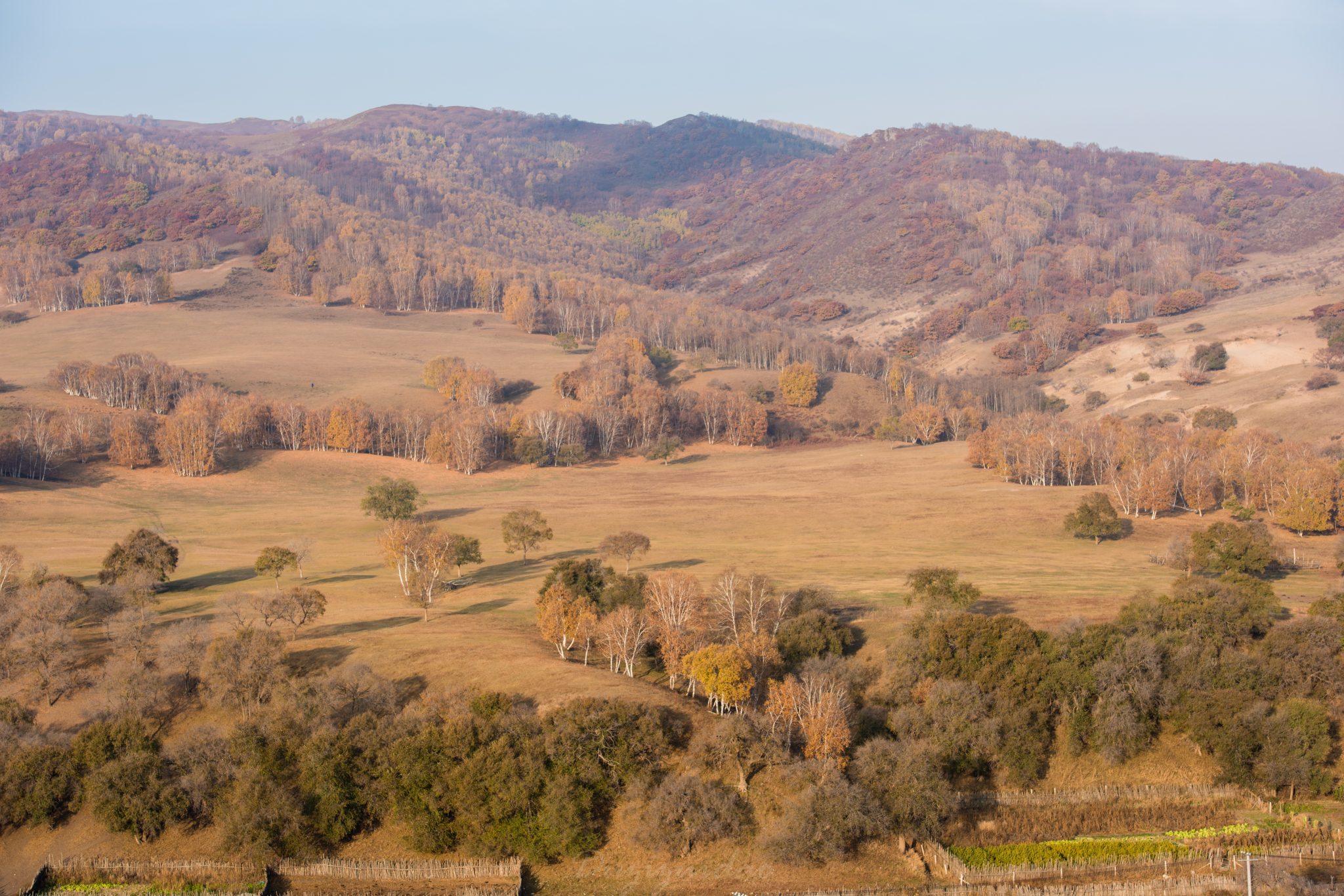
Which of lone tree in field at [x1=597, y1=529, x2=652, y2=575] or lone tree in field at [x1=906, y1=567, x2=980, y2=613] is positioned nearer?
lone tree in field at [x1=906, y1=567, x2=980, y2=613]

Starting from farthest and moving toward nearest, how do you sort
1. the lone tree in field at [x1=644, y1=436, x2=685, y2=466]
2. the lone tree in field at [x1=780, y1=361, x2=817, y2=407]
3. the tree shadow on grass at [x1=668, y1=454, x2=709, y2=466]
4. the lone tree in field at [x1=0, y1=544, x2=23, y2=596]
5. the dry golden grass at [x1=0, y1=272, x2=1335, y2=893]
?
the lone tree in field at [x1=780, y1=361, x2=817, y2=407]
the tree shadow on grass at [x1=668, y1=454, x2=709, y2=466]
the lone tree in field at [x1=644, y1=436, x2=685, y2=466]
the lone tree in field at [x1=0, y1=544, x2=23, y2=596]
the dry golden grass at [x1=0, y1=272, x2=1335, y2=893]

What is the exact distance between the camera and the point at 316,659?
4891 centimetres

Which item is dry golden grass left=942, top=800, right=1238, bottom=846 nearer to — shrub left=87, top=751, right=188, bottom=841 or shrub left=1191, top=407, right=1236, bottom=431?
shrub left=87, top=751, right=188, bottom=841

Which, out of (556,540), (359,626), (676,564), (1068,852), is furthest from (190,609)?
(1068,852)

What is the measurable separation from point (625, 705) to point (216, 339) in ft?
541

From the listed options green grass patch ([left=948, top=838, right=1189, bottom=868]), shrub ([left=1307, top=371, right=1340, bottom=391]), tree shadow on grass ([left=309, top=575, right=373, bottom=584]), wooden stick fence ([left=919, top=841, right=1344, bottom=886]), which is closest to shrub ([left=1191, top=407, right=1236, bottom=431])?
shrub ([left=1307, top=371, right=1340, bottom=391])

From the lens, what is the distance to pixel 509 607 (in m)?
60.5

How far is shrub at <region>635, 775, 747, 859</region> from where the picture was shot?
120ft

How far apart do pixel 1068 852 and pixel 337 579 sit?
52122 mm

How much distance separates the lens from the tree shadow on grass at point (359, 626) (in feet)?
173

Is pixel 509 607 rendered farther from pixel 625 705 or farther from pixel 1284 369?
pixel 1284 369

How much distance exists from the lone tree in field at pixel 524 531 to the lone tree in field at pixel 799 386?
94.9 meters

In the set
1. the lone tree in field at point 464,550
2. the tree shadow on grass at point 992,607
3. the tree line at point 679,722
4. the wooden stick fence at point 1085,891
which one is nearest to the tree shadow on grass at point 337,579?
the lone tree in field at point 464,550

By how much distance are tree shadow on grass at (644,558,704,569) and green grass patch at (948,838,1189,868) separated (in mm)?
34879
